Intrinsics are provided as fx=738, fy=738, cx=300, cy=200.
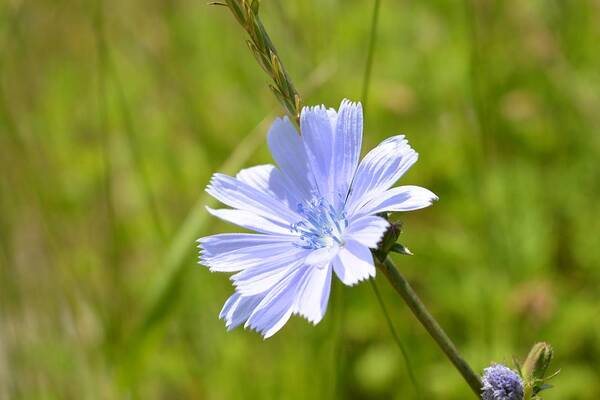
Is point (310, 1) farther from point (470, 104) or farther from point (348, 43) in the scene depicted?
point (470, 104)

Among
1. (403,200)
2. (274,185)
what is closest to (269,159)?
(274,185)

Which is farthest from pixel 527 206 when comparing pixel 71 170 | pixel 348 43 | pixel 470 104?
pixel 71 170

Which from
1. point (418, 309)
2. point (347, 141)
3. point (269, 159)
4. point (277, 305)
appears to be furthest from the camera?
point (269, 159)

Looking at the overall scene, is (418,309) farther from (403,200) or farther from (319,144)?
(319,144)

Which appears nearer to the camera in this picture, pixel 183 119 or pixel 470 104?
pixel 470 104

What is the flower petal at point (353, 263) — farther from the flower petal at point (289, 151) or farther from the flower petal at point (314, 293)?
the flower petal at point (289, 151)

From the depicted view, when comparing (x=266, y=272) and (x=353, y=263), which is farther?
(x=266, y=272)

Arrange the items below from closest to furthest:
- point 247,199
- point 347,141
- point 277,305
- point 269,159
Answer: point 277,305 → point 347,141 → point 247,199 → point 269,159
